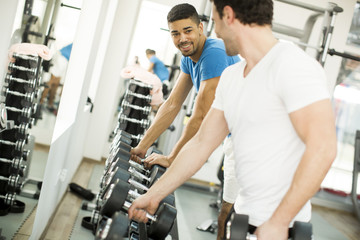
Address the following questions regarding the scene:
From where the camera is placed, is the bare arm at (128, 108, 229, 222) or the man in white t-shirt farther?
the bare arm at (128, 108, 229, 222)

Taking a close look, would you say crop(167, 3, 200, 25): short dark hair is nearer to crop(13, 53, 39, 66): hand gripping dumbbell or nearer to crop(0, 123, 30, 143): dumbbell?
crop(13, 53, 39, 66): hand gripping dumbbell

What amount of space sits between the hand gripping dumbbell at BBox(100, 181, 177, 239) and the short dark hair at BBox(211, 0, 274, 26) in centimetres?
72

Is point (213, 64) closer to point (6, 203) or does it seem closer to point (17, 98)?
point (17, 98)

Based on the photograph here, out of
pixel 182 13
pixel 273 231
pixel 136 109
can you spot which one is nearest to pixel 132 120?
pixel 136 109

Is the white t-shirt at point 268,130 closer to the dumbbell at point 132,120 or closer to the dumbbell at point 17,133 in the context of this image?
the dumbbell at point 17,133

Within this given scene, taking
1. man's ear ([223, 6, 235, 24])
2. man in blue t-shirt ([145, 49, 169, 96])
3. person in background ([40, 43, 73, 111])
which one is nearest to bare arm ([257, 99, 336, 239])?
man's ear ([223, 6, 235, 24])

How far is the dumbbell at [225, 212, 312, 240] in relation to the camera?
1.40 m

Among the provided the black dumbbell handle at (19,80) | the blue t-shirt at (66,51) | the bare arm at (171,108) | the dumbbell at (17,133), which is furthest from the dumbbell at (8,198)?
the blue t-shirt at (66,51)

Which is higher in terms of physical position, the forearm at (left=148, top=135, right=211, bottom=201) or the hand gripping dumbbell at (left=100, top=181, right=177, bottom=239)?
the forearm at (left=148, top=135, right=211, bottom=201)

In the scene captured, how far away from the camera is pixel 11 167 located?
91.0 inches

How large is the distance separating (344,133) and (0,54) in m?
6.82

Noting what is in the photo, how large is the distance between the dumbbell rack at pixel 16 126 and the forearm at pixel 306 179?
3.71ft

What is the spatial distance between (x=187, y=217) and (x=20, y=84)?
308 centimetres

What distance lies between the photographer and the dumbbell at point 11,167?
7.02 feet
